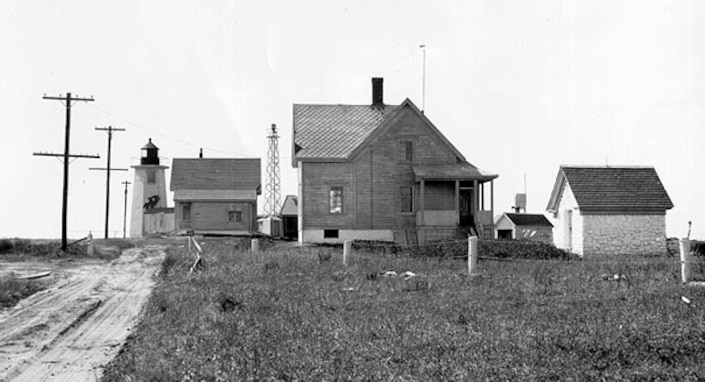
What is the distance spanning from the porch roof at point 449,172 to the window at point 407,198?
1198mm

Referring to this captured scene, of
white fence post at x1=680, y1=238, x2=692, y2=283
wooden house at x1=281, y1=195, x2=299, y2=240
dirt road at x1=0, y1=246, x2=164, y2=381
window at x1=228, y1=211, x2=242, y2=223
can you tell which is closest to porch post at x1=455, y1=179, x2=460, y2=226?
dirt road at x1=0, y1=246, x2=164, y2=381

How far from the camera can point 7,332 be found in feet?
54.2

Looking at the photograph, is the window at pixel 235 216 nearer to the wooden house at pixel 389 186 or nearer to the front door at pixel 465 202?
the wooden house at pixel 389 186

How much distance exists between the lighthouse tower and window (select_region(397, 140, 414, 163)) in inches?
1381

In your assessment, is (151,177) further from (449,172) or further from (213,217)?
(449,172)

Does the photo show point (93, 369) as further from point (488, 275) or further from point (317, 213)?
point (317, 213)

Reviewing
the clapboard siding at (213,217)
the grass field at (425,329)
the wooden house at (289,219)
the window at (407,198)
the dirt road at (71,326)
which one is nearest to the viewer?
the grass field at (425,329)

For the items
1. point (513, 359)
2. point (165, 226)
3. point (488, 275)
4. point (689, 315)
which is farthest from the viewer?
point (165, 226)

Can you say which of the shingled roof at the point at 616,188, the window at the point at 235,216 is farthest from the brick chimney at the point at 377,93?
the window at the point at 235,216

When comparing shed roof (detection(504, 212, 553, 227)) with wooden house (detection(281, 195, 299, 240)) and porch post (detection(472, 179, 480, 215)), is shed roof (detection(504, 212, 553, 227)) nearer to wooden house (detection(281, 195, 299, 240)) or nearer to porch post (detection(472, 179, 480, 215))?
wooden house (detection(281, 195, 299, 240))

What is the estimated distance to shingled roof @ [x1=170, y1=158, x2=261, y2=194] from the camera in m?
63.2

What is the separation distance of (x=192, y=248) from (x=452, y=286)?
22550mm

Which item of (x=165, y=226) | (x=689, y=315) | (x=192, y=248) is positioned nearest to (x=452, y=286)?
(x=689, y=315)

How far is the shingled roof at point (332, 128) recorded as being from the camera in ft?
137
